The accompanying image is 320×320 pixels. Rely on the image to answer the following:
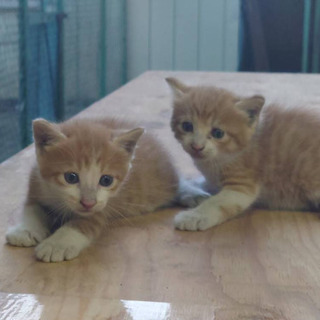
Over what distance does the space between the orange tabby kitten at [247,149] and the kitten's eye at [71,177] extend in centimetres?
35

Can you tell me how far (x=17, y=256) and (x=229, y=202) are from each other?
521 millimetres

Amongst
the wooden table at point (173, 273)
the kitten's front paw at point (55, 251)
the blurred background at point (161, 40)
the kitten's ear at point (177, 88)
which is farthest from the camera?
the blurred background at point (161, 40)

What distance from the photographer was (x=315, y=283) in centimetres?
110

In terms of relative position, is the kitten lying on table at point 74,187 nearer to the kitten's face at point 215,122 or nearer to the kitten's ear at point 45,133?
the kitten's ear at point 45,133

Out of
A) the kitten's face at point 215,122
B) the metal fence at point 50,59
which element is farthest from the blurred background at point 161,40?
the kitten's face at point 215,122

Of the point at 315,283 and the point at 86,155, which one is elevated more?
the point at 86,155

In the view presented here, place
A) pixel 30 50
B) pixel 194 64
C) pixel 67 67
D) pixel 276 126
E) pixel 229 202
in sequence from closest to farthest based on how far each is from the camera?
pixel 229 202, pixel 276 126, pixel 30 50, pixel 67 67, pixel 194 64

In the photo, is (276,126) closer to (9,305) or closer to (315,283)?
(315,283)

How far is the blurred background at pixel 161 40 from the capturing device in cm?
323

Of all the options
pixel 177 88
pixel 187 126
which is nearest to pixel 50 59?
pixel 177 88

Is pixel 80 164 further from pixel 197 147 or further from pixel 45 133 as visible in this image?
pixel 197 147

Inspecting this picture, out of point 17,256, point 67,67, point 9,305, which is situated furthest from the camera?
point 67,67

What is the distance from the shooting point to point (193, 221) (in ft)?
4.61

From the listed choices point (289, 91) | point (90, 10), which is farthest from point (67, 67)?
point (289, 91)
